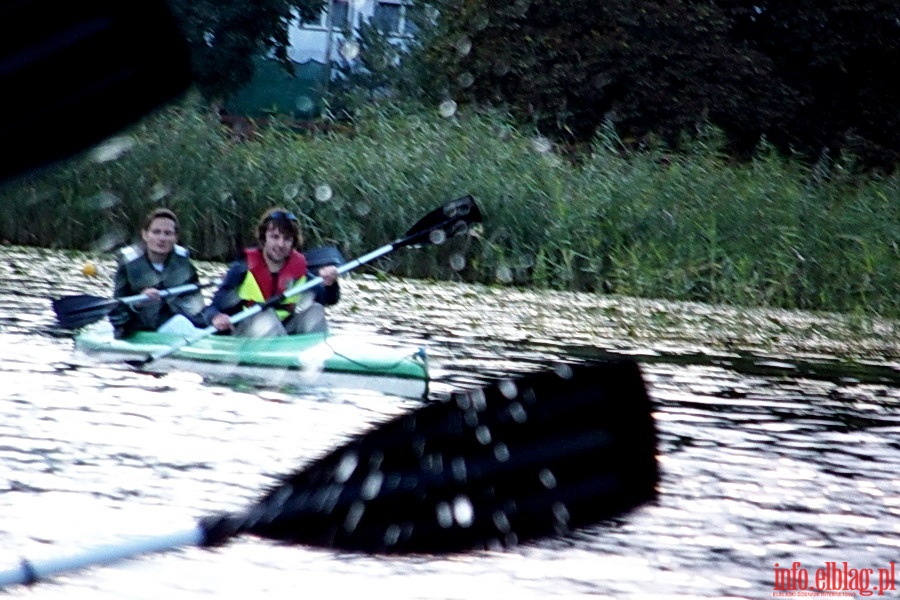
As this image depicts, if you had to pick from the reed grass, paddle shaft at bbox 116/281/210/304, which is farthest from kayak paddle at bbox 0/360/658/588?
the reed grass

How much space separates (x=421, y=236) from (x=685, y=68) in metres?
16.9

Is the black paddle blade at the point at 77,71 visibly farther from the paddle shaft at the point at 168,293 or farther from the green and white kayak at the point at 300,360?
the paddle shaft at the point at 168,293

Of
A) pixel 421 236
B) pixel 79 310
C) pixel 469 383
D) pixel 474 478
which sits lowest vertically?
pixel 469 383

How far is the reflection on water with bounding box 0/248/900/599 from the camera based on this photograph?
3844 mm

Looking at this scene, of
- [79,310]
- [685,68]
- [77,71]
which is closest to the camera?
[77,71]

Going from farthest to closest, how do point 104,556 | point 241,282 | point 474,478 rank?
1. point 241,282
2. point 474,478
3. point 104,556

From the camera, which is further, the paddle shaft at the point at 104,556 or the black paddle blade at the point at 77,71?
the paddle shaft at the point at 104,556

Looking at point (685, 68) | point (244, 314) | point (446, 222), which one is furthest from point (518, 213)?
point (685, 68)

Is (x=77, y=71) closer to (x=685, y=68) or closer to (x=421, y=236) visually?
(x=421, y=236)

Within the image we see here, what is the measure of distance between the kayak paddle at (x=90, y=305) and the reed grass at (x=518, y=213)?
5.84 meters

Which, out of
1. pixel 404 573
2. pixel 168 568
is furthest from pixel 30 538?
pixel 404 573

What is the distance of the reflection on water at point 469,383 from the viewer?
12.6 ft

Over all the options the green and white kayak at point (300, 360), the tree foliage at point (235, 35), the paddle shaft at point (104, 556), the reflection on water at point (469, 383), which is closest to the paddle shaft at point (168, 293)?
the green and white kayak at point (300, 360)

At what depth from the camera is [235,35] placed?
30016 mm
